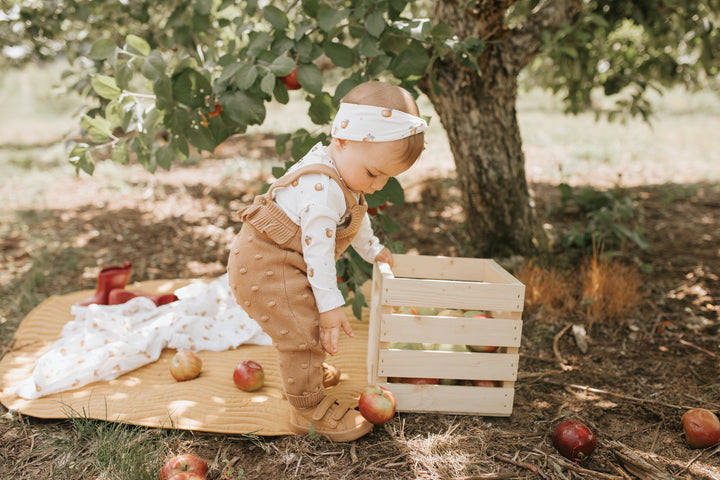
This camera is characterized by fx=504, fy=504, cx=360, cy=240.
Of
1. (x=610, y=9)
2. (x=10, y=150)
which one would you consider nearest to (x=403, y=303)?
(x=610, y=9)

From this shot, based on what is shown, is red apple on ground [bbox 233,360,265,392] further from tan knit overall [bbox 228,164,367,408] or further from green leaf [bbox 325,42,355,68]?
green leaf [bbox 325,42,355,68]

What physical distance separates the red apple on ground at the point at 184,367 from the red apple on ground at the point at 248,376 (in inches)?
9.0

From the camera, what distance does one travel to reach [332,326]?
163 cm

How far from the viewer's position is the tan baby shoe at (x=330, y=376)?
7.03 feet

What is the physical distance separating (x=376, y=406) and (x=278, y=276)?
575 mm

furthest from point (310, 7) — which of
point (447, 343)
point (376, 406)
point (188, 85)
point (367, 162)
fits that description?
point (376, 406)

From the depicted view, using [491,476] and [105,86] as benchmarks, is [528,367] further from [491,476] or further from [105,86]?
[105,86]

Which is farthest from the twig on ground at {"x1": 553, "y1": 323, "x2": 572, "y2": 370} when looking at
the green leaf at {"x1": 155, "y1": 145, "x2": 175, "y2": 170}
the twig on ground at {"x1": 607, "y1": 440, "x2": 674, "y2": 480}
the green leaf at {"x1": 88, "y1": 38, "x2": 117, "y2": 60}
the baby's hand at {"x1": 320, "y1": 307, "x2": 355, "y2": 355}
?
the green leaf at {"x1": 88, "y1": 38, "x2": 117, "y2": 60}

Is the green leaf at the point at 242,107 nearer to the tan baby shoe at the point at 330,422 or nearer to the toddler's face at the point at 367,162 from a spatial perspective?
the toddler's face at the point at 367,162

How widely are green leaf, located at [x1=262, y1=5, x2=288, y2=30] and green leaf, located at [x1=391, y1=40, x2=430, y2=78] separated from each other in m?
0.52

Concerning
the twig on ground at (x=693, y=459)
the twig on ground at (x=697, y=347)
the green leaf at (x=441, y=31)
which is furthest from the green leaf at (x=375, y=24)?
the twig on ground at (x=697, y=347)

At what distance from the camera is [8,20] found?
3.51m

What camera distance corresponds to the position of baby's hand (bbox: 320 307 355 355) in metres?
1.62

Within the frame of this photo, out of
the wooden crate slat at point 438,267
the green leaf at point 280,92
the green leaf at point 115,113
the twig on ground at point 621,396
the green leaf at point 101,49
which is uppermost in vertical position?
the green leaf at point 101,49
